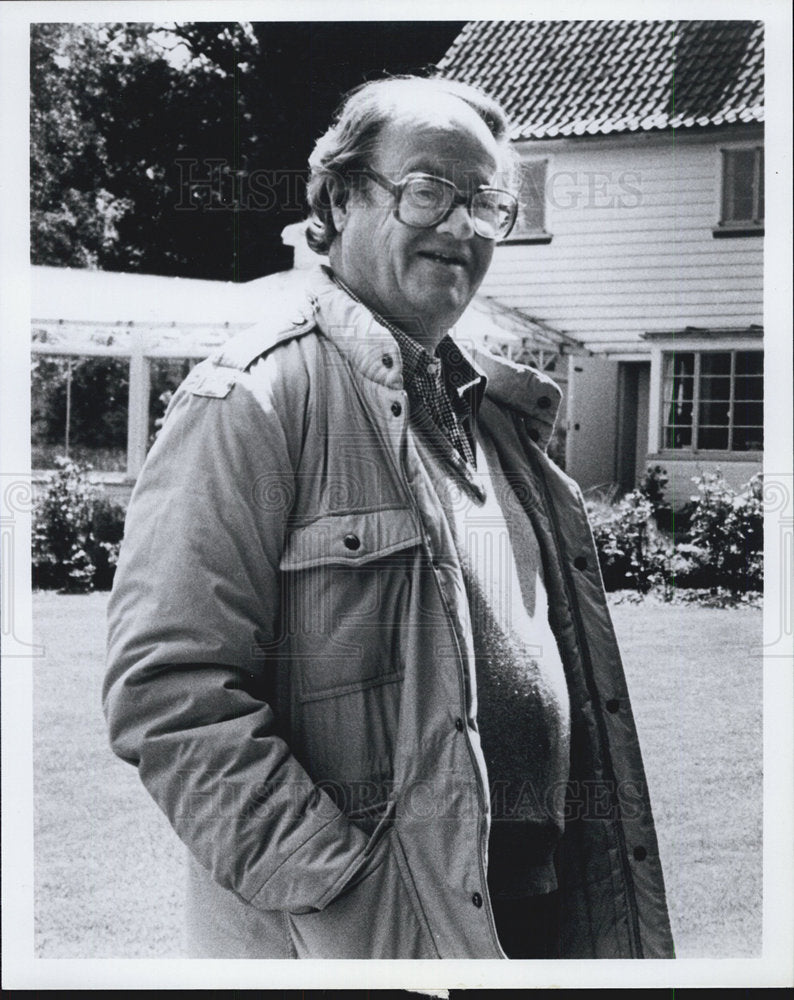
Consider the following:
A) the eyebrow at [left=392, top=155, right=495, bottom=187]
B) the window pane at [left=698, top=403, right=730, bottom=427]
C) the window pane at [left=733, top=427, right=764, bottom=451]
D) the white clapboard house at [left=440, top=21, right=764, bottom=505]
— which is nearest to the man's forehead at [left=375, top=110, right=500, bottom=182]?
the eyebrow at [left=392, top=155, right=495, bottom=187]

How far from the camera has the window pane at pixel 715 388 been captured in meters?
2.84

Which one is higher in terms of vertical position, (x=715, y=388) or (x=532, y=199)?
(x=532, y=199)

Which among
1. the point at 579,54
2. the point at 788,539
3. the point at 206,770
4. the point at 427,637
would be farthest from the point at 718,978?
the point at 579,54

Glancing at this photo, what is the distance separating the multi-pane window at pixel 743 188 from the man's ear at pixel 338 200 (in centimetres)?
110

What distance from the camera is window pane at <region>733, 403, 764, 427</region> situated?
286 cm

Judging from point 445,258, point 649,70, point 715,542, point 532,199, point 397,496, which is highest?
point 649,70

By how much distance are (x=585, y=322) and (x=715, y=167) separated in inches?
21.7

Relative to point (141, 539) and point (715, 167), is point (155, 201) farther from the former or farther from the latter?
point (715, 167)

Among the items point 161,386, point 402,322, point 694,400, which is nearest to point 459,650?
point 402,322

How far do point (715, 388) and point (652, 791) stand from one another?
42.4 inches

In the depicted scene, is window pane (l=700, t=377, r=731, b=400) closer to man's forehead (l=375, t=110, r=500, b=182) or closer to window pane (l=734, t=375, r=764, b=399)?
window pane (l=734, t=375, r=764, b=399)

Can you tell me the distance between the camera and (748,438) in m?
2.86

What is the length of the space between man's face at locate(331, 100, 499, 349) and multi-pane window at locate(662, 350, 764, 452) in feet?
2.44

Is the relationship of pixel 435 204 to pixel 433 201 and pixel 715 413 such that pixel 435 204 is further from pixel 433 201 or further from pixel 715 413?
pixel 715 413
